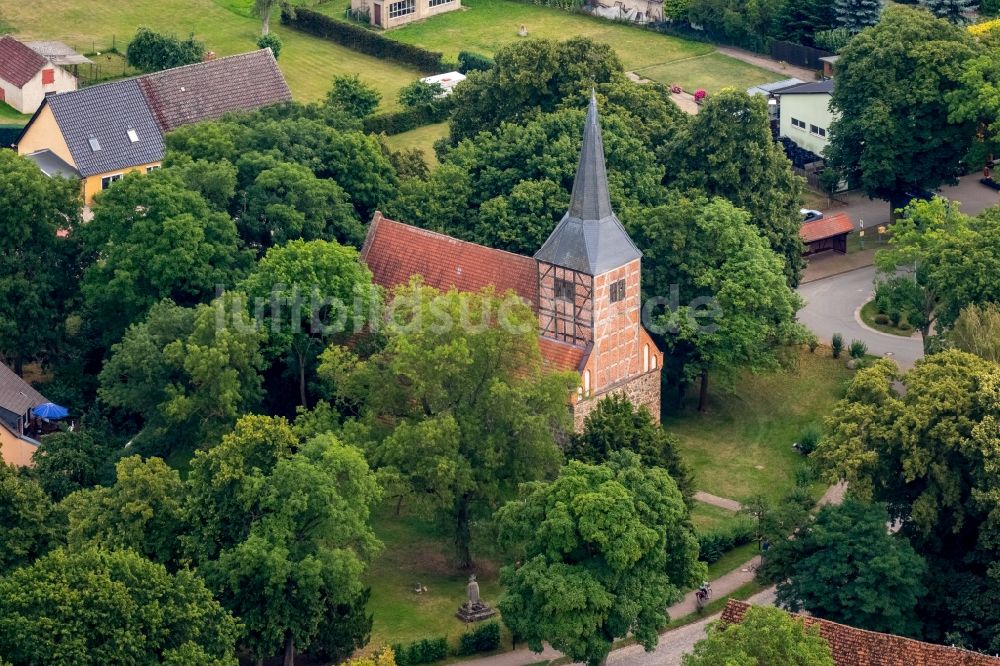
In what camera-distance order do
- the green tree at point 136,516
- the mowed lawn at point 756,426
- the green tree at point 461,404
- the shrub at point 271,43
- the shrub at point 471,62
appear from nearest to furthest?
the green tree at point 136,516 < the green tree at point 461,404 < the mowed lawn at point 756,426 < the shrub at point 471,62 < the shrub at point 271,43

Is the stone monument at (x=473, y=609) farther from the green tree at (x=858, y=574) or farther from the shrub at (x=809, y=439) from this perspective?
the shrub at (x=809, y=439)

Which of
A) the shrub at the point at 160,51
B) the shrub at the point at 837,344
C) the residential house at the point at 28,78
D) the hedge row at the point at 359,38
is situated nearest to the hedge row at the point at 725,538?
the shrub at the point at 837,344

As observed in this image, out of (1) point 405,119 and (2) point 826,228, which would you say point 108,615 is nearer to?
(2) point 826,228

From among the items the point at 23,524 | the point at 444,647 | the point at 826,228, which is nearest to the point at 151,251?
the point at 23,524

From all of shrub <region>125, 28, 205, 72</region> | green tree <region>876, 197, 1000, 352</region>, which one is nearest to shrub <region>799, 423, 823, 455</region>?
green tree <region>876, 197, 1000, 352</region>

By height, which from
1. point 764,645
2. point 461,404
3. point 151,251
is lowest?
point 764,645

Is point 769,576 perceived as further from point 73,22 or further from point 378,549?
point 73,22
